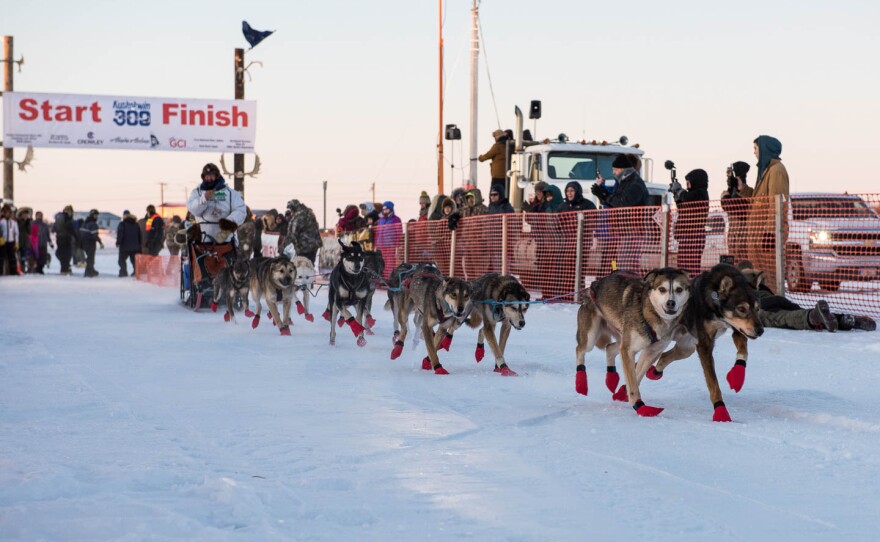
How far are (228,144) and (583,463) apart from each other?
21413mm

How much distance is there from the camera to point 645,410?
5.07m

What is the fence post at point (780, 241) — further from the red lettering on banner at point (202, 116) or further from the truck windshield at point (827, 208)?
the red lettering on banner at point (202, 116)

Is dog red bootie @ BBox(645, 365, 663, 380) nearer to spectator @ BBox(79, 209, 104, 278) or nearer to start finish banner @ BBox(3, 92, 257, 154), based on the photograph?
spectator @ BBox(79, 209, 104, 278)

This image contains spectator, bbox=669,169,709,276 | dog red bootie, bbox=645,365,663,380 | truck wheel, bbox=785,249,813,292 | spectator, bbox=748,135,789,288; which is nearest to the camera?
dog red bootie, bbox=645,365,663,380

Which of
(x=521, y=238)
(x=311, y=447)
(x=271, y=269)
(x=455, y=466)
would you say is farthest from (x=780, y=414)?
(x=521, y=238)

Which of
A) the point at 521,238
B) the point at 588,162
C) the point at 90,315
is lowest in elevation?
the point at 90,315

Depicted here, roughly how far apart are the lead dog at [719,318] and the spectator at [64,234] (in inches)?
799

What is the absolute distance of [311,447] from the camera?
423 centimetres

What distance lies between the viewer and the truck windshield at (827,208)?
9.61m

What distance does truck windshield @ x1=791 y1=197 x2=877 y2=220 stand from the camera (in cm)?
961

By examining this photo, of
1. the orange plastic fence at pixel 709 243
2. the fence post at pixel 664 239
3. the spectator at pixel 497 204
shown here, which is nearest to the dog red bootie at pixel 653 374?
the orange plastic fence at pixel 709 243

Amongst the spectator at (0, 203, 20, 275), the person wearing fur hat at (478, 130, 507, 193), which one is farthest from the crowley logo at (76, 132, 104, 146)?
the person wearing fur hat at (478, 130, 507, 193)

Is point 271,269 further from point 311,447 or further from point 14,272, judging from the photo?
point 14,272

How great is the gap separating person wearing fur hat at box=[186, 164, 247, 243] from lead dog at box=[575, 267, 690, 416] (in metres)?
6.39
